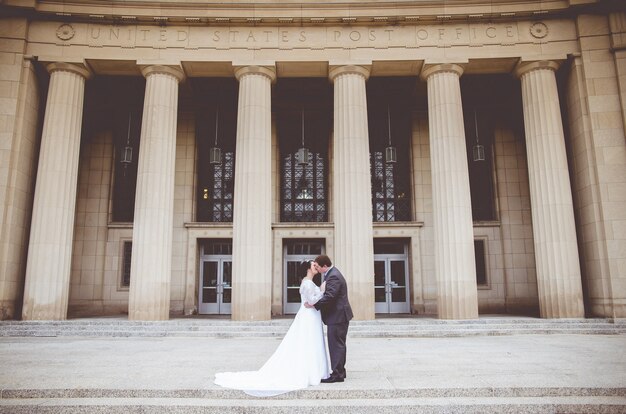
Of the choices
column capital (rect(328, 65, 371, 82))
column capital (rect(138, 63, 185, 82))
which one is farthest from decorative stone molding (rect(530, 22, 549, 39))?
column capital (rect(138, 63, 185, 82))

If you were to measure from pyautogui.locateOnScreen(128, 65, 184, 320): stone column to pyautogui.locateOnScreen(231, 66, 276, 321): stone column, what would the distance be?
8.57 ft

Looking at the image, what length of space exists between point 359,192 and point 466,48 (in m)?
7.33

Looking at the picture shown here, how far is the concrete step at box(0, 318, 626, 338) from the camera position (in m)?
13.7

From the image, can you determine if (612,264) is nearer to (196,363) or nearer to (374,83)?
(374,83)

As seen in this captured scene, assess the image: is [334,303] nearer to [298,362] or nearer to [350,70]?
[298,362]

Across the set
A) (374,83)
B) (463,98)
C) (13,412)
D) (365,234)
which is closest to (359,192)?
(365,234)

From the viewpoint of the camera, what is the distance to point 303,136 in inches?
801

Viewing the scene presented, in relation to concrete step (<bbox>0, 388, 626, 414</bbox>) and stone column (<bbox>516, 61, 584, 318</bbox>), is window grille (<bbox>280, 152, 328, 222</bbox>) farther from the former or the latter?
concrete step (<bbox>0, 388, 626, 414</bbox>)

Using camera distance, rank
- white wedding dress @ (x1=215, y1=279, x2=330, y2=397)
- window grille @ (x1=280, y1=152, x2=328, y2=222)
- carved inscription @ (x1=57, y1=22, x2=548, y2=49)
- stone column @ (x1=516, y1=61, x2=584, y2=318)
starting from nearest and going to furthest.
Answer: white wedding dress @ (x1=215, y1=279, x2=330, y2=397) < stone column @ (x1=516, y1=61, x2=584, y2=318) < carved inscription @ (x1=57, y1=22, x2=548, y2=49) < window grille @ (x1=280, y1=152, x2=328, y2=222)

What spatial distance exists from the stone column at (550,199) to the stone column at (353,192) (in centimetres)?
645

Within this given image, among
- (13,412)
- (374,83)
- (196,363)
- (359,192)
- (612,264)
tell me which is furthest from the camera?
(374,83)

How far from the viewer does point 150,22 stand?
17484mm

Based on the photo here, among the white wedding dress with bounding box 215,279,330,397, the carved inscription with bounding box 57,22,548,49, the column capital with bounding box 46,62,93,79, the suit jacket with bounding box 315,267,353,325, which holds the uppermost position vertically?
the carved inscription with bounding box 57,22,548,49

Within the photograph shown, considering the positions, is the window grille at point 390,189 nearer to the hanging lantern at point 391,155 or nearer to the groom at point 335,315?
the hanging lantern at point 391,155
